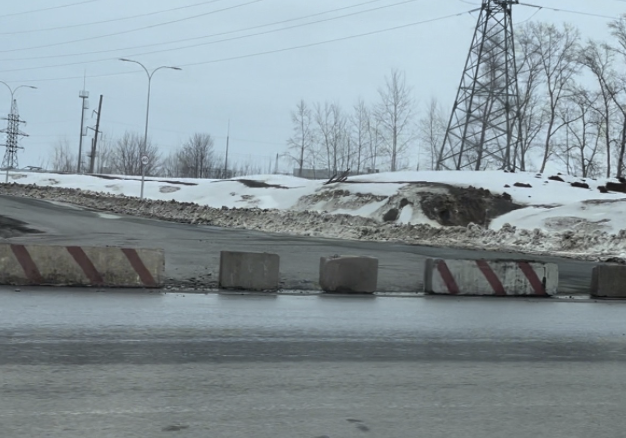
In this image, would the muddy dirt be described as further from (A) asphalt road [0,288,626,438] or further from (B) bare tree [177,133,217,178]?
(B) bare tree [177,133,217,178]

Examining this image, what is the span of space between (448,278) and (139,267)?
5672 millimetres

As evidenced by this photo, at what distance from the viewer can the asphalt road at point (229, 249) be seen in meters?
14.0

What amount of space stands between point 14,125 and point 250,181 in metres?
66.6

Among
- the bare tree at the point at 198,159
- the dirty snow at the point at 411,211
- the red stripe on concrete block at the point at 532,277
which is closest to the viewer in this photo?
the red stripe on concrete block at the point at 532,277

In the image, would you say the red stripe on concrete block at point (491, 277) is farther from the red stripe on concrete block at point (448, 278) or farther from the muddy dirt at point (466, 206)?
the muddy dirt at point (466, 206)

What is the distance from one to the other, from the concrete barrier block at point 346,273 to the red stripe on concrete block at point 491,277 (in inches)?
81.7

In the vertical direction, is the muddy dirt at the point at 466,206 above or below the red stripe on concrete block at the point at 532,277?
above

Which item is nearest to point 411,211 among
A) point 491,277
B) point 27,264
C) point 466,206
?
point 466,206

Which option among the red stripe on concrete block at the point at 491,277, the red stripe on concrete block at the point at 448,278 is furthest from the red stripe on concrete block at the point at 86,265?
the red stripe on concrete block at the point at 491,277

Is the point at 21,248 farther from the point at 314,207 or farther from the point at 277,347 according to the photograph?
the point at 314,207

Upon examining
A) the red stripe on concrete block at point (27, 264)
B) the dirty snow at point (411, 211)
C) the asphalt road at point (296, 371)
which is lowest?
the asphalt road at point (296, 371)

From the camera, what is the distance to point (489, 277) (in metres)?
13.0

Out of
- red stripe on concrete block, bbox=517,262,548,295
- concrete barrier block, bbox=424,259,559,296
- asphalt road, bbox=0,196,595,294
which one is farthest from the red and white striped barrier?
red stripe on concrete block, bbox=517,262,548,295

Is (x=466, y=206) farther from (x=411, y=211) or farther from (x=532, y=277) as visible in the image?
(x=532, y=277)
